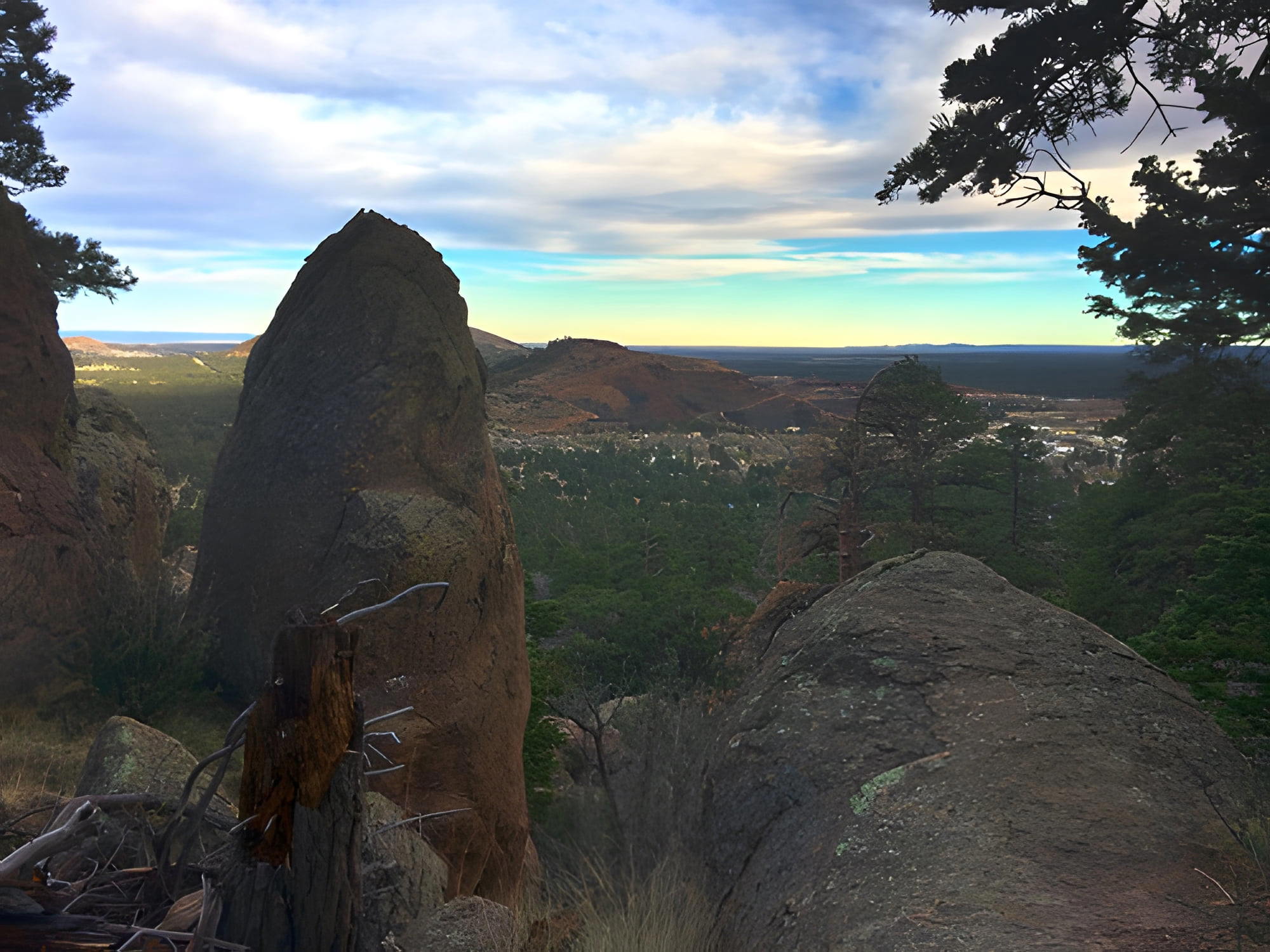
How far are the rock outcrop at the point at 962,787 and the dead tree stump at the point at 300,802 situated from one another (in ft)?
6.91

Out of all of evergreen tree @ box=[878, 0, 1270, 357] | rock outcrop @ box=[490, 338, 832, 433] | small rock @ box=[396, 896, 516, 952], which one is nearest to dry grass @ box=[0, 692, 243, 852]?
small rock @ box=[396, 896, 516, 952]

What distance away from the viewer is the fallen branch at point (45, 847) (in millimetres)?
2438

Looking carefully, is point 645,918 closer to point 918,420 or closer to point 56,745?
point 56,745

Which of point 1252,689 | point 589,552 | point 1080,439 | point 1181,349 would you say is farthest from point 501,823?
point 1080,439

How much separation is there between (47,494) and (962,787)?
8900 mm

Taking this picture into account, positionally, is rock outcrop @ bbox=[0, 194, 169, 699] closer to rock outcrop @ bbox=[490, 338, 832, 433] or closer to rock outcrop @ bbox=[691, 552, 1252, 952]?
rock outcrop @ bbox=[691, 552, 1252, 952]

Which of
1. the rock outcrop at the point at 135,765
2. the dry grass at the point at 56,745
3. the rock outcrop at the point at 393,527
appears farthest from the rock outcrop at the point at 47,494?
the rock outcrop at the point at 135,765

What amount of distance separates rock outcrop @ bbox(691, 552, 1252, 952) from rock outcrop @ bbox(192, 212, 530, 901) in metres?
2.76

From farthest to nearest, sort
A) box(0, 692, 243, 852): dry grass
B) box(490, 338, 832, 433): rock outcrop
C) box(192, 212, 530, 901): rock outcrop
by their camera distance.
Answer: box(490, 338, 832, 433): rock outcrop, box(192, 212, 530, 901): rock outcrop, box(0, 692, 243, 852): dry grass

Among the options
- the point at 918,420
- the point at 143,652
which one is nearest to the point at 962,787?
the point at 143,652

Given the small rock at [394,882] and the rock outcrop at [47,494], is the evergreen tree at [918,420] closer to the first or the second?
the rock outcrop at [47,494]

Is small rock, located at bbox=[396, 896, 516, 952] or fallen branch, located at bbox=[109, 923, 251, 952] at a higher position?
fallen branch, located at bbox=[109, 923, 251, 952]

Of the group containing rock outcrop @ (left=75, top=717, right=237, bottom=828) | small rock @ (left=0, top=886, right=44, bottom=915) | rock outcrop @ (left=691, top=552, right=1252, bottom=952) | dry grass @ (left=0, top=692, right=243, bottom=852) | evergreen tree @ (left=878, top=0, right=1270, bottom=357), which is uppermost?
evergreen tree @ (left=878, top=0, right=1270, bottom=357)

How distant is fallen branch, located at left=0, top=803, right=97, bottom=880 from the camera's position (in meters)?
2.44
